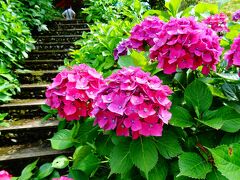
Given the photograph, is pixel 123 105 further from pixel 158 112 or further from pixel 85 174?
pixel 85 174

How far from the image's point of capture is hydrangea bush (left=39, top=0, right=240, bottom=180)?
1.09 meters

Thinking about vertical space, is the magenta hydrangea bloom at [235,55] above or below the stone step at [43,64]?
above

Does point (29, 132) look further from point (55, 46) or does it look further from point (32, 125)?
point (55, 46)

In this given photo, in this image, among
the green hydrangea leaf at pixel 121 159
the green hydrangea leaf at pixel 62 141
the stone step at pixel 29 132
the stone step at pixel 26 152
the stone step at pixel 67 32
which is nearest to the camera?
the green hydrangea leaf at pixel 121 159

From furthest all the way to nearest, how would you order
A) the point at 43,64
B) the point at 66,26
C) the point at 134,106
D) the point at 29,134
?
the point at 66,26, the point at 43,64, the point at 29,134, the point at 134,106

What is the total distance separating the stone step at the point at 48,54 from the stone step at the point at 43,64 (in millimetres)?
224

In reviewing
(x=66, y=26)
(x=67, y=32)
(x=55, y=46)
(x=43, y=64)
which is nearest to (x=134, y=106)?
(x=43, y=64)

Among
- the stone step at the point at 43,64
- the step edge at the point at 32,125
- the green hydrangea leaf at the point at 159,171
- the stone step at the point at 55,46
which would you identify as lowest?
the step edge at the point at 32,125

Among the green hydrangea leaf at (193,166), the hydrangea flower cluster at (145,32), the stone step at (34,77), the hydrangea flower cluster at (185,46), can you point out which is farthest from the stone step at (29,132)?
the green hydrangea leaf at (193,166)

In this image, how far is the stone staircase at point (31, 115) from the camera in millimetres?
2908

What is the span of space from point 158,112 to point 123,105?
0.13 m

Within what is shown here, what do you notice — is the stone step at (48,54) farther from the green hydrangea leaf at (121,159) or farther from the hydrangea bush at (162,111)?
the green hydrangea leaf at (121,159)

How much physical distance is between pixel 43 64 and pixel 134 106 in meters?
4.04

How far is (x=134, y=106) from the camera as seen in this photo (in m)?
1.05
